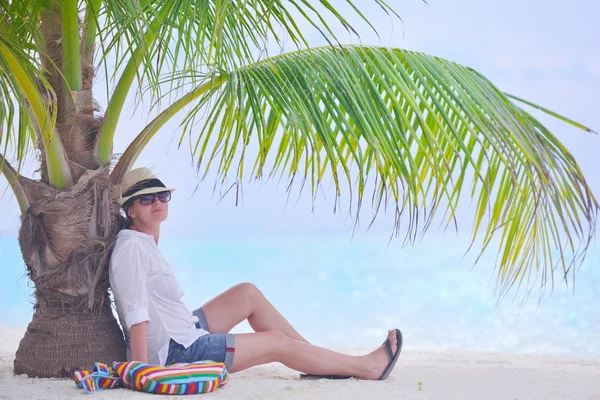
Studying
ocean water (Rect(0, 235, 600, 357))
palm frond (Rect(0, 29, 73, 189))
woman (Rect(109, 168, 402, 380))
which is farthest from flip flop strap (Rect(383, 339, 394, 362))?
ocean water (Rect(0, 235, 600, 357))

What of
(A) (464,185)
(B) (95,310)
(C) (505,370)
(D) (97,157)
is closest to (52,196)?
(D) (97,157)

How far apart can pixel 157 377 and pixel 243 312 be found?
0.67m

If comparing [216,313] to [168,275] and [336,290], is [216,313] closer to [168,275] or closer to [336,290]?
[168,275]

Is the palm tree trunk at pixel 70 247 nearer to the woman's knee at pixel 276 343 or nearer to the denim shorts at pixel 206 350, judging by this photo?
the denim shorts at pixel 206 350

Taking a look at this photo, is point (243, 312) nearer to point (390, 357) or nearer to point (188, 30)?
point (390, 357)

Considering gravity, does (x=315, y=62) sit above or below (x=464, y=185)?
above

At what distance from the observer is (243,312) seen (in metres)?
2.96

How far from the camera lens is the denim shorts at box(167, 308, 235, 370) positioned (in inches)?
102

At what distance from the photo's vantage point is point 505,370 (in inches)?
125

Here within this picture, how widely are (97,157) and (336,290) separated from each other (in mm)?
12025

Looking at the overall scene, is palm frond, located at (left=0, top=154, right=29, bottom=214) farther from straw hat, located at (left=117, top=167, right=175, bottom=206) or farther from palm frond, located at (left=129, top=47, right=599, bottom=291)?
palm frond, located at (left=129, top=47, right=599, bottom=291)

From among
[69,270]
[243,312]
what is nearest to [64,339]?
[69,270]

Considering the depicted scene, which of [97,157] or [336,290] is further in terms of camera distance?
[336,290]

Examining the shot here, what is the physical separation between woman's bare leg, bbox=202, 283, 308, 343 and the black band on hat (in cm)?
55
